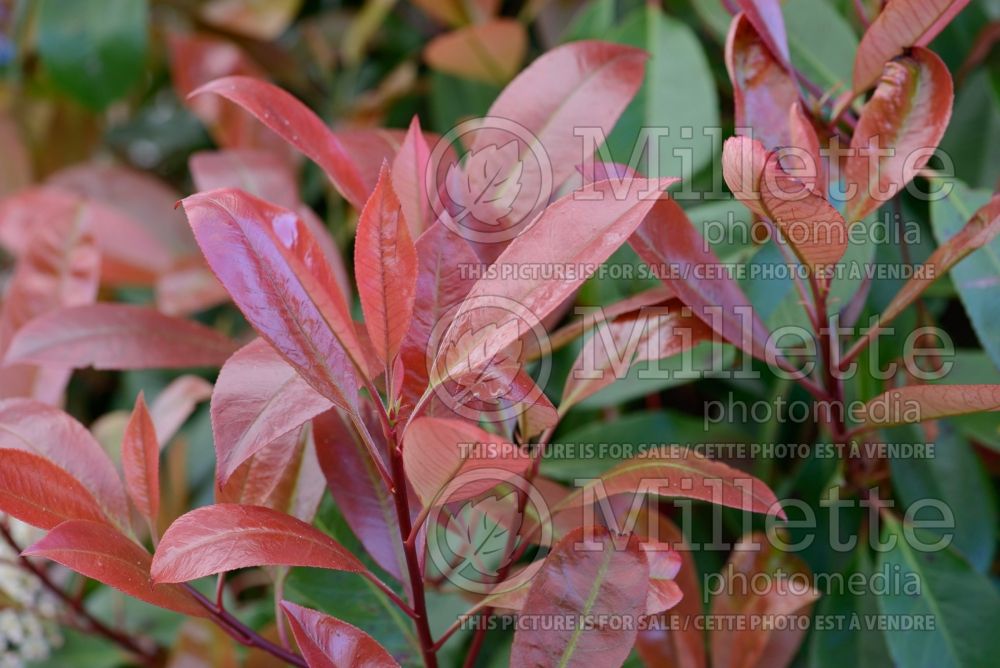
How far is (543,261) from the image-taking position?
42 cm

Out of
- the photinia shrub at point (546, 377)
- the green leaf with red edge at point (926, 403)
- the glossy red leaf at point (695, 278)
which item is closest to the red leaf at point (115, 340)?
the photinia shrub at point (546, 377)

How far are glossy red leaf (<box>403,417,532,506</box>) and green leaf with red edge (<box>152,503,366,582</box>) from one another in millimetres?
61

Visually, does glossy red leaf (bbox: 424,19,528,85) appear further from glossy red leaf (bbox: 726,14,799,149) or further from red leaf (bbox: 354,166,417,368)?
red leaf (bbox: 354,166,417,368)

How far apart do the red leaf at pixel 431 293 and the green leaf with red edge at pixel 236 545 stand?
0.08 meters

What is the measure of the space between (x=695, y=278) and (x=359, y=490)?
0.23 meters

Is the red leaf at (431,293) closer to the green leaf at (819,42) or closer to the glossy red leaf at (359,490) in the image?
the glossy red leaf at (359,490)

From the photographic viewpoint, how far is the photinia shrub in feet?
1.36

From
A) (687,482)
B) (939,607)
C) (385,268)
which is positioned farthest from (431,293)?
(939,607)

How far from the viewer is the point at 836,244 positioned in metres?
0.46

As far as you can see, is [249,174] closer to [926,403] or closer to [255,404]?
[255,404]

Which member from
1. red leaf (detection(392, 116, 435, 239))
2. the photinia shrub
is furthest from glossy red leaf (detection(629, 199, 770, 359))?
red leaf (detection(392, 116, 435, 239))

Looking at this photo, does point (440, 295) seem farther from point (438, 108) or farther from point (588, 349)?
point (438, 108)

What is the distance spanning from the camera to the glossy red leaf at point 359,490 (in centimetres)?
53

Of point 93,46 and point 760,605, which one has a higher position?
point 93,46
